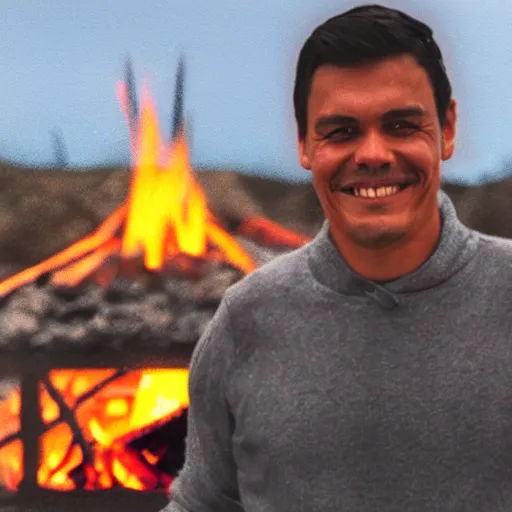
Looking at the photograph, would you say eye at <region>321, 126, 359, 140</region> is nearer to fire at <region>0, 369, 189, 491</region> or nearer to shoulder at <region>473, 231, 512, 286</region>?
shoulder at <region>473, 231, 512, 286</region>

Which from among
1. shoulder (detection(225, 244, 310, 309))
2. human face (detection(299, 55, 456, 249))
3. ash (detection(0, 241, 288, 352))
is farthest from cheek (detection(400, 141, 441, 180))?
ash (detection(0, 241, 288, 352))

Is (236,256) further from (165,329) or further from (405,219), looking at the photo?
(405,219)

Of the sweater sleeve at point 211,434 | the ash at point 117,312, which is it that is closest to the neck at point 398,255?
the sweater sleeve at point 211,434

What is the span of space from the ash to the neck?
4.03 feet

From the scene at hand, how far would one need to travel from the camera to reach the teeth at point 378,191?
0.61 metres

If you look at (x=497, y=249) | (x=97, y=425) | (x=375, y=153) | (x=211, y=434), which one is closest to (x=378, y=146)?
(x=375, y=153)

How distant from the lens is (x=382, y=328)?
0.63 m

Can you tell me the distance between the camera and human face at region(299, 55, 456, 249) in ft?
1.98

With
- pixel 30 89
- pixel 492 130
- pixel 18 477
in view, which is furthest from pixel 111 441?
pixel 492 130

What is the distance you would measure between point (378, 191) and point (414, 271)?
0.07m

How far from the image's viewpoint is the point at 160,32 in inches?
73.5

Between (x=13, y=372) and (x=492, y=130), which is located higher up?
(x=492, y=130)

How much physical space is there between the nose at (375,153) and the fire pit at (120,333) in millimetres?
1276

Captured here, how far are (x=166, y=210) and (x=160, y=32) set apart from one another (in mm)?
411
